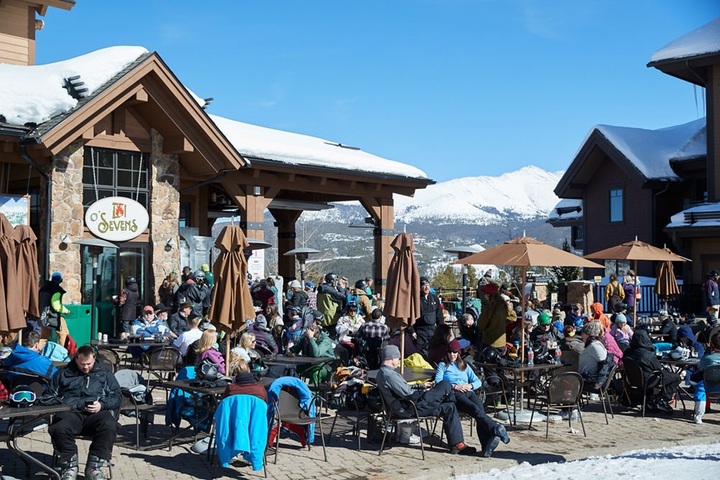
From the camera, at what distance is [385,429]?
9.10 metres

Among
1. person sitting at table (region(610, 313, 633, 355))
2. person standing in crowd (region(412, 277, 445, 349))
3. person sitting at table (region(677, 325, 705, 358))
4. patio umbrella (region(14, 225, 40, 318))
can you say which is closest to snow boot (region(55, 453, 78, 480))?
patio umbrella (region(14, 225, 40, 318))

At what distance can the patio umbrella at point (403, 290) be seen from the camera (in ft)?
36.0

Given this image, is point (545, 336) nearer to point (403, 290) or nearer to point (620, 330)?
point (620, 330)

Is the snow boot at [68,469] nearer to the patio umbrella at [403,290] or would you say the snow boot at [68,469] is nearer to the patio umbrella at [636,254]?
the patio umbrella at [403,290]

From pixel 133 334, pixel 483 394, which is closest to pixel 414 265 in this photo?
pixel 483 394

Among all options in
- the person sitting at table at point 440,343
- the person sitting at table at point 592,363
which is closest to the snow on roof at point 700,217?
the person sitting at table at point 592,363

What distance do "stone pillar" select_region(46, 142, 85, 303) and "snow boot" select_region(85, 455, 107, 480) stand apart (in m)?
9.67

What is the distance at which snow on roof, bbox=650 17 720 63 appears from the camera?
28.7 metres

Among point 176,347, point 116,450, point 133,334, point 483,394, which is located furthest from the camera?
point 133,334

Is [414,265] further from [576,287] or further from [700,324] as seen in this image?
[576,287]

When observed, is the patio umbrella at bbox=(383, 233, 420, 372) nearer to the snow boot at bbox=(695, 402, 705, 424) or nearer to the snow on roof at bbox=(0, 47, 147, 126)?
the snow boot at bbox=(695, 402, 705, 424)

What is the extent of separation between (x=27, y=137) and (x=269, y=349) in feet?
22.4

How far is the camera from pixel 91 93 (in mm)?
16984

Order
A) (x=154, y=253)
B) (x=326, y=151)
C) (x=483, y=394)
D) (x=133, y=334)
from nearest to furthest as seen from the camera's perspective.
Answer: (x=483, y=394), (x=133, y=334), (x=154, y=253), (x=326, y=151)
